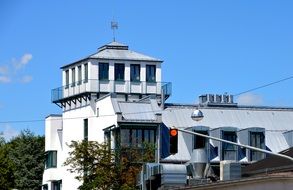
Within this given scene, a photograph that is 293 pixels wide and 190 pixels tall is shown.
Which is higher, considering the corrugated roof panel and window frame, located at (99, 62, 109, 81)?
window frame, located at (99, 62, 109, 81)

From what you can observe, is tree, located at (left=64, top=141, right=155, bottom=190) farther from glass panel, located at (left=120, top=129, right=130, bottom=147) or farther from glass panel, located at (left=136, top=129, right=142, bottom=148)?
glass panel, located at (left=136, top=129, right=142, bottom=148)

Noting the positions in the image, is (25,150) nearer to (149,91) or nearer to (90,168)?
(149,91)

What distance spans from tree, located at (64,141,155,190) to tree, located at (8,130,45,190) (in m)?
38.0

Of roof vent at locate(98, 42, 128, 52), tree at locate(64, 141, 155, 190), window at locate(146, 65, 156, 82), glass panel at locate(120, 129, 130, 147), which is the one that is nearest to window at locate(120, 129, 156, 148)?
glass panel at locate(120, 129, 130, 147)

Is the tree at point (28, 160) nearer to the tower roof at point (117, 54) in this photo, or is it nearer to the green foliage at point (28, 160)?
the green foliage at point (28, 160)

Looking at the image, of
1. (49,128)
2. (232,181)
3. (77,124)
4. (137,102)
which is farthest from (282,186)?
(49,128)

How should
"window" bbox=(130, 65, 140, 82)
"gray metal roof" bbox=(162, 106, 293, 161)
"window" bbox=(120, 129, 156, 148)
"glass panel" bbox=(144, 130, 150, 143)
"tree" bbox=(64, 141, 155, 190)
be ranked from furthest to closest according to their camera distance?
1. "window" bbox=(130, 65, 140, 82)
2. "gray metal roof" bbox=(162, 106, 293, 161)
3. "glass panel" bbox=(144, 130, 150, 143)
4. "window" bbox=(120, 129, 156, 148)
5. "tree" bbox=(64, 141, 155, 190)

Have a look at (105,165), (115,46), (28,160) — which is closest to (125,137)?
(105,165)

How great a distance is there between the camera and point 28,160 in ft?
452

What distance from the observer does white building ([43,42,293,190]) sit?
4198 inches

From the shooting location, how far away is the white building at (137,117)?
107 meters

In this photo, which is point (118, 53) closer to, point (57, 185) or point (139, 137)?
point (139, 137)

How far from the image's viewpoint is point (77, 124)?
381 feet

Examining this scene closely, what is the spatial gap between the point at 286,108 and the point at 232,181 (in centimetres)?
6094
